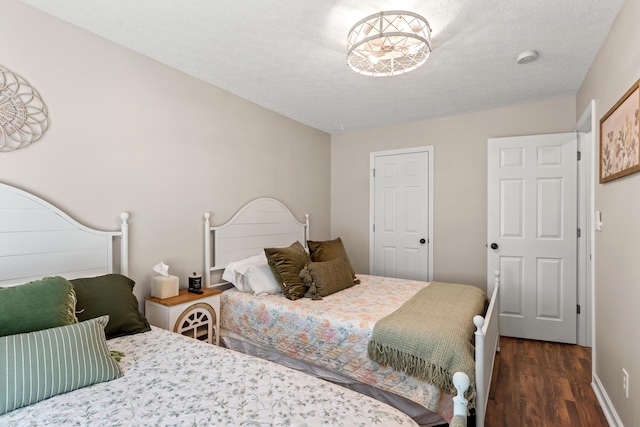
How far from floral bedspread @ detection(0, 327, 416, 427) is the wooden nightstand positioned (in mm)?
654

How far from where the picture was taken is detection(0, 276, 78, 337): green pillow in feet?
4.43

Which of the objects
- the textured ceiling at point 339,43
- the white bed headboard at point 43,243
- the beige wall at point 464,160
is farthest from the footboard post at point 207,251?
the beige wall at point 464,160

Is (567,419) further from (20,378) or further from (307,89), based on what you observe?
(307,89)

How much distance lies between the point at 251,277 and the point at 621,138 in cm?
261

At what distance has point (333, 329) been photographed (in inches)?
86.4

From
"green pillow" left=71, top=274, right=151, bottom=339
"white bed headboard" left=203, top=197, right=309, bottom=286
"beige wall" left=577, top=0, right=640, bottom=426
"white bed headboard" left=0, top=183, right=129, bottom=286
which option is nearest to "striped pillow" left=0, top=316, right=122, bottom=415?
"green pillow" left=71, top=274, right=151, bottom=339

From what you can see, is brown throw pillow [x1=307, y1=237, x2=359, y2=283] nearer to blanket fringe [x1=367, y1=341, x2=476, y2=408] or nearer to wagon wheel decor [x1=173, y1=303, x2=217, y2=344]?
wagon wheel decor [x1=173, y1=303, x2=217, y2=344]

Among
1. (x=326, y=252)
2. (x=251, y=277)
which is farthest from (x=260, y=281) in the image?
(x=326, y=252)

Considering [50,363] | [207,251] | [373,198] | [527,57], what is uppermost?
[527,57]

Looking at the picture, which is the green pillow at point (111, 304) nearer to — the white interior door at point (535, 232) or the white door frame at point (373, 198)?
the white door frame at point (373, 198)

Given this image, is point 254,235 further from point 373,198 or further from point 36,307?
point 36,307

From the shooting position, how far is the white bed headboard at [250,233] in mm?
2898

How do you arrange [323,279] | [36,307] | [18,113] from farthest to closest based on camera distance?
[323,279]
[18,113]
[36,307]

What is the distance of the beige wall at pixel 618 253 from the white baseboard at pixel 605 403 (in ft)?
0.11
